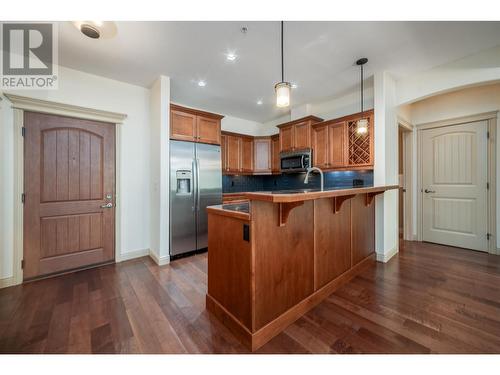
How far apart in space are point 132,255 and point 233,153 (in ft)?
9.40

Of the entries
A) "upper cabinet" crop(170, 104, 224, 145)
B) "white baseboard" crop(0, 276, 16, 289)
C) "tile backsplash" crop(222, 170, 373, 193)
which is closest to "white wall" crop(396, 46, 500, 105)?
"tile backsplash" crop(222, 170, 373, 193)

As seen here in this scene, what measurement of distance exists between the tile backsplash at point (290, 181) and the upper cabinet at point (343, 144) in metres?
0.42

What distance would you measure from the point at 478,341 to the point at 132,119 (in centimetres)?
466

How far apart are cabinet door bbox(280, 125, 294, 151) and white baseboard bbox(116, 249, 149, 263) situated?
11.2ft

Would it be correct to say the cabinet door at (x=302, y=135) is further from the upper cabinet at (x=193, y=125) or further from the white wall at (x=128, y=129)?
the white wall at (x=128, y=129)

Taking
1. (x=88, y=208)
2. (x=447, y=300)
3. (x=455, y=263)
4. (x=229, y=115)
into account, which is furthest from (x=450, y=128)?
(x=88, y=208)

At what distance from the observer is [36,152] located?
265 centimetres

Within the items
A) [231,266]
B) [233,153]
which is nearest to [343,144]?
[233,153]

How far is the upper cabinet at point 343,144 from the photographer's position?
10.9 feet

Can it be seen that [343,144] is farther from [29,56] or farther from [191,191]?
[29,56]

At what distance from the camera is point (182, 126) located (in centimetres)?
341

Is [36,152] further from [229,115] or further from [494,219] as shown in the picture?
[494,219]

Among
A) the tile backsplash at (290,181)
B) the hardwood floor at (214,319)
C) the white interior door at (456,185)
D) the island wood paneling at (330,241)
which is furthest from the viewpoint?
the tile backsplash at (290,181)

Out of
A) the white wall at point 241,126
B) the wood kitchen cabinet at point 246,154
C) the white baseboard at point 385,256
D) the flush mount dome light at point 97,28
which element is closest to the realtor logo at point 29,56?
the flush mount dome light at point 97,28
